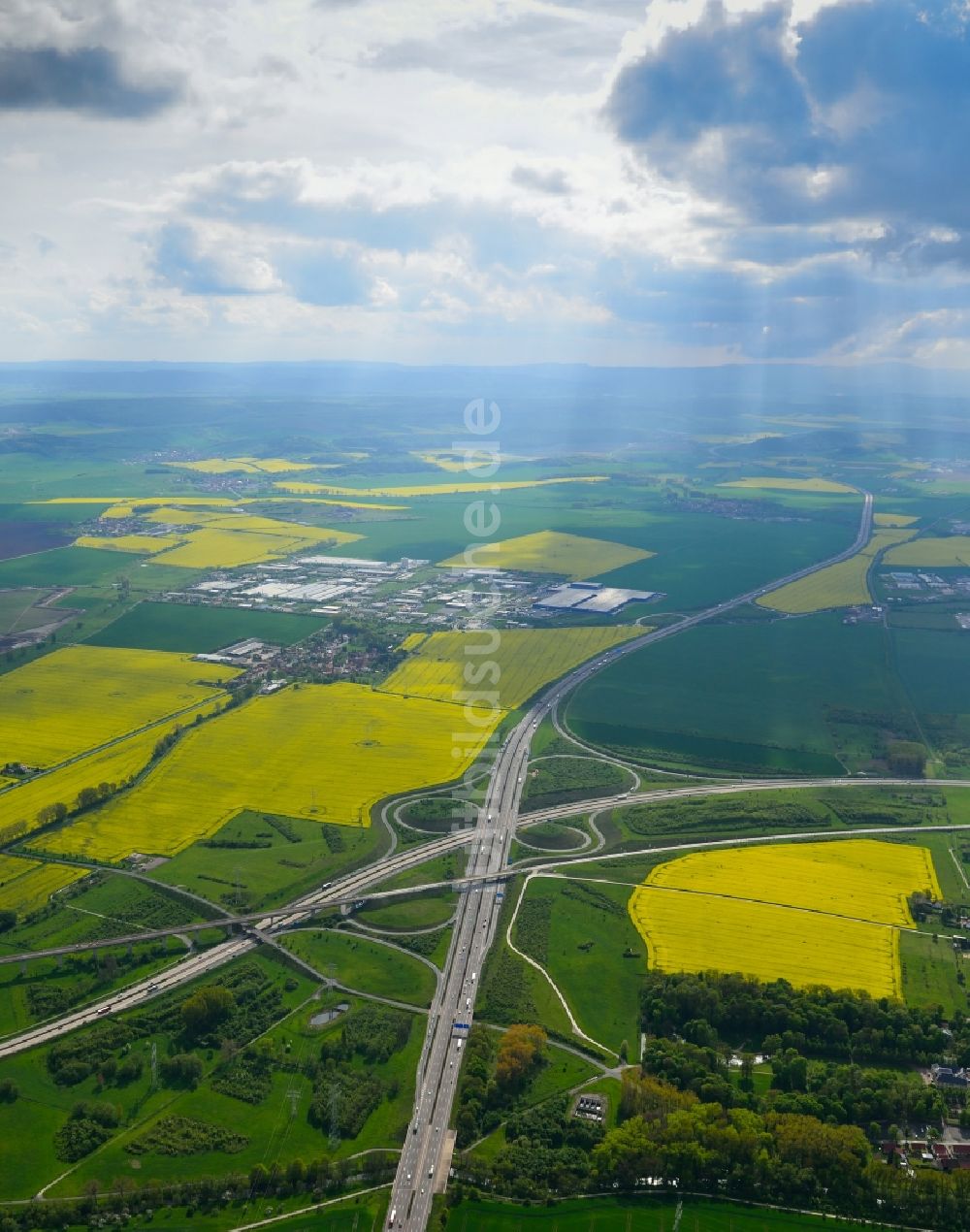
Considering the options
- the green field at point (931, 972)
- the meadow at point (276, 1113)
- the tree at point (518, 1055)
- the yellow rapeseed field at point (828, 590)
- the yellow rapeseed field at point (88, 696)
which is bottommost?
the meadow at point (276, 1113)

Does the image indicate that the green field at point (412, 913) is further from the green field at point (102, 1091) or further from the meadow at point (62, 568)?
the meadow at point (62, 568)

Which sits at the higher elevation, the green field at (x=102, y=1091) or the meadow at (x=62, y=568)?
the meadow at (x=62, y=568)

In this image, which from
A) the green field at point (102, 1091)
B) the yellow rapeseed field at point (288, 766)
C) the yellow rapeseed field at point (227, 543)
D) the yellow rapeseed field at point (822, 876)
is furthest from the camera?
the yellow rapeseed field at point (227, 543)

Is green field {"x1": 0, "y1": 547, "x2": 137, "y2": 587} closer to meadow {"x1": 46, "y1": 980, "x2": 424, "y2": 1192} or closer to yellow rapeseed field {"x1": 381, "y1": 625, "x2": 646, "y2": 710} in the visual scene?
yellow rapeseed field {"x1": 381, "y1": 625, "x2": 646, "y2": 710}

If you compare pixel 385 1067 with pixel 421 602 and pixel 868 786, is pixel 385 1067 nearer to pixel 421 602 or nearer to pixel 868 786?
pixel 868 786

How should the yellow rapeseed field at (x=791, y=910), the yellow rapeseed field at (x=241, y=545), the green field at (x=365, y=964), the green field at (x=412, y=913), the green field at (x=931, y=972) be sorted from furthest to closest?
the yellow rapeseed field at (x=241, y=545) < the green field at (x=412, y=913) < the yellow rapeseed field at (x=791, y=910) < the green field at (x=365, y=964) < the green field at (x=931, y=972)

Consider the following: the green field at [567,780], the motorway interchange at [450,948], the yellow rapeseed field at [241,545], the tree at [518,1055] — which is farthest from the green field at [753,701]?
the yellow rapeseed field at [241,545]

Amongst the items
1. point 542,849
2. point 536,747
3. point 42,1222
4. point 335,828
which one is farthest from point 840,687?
point 42,1222
